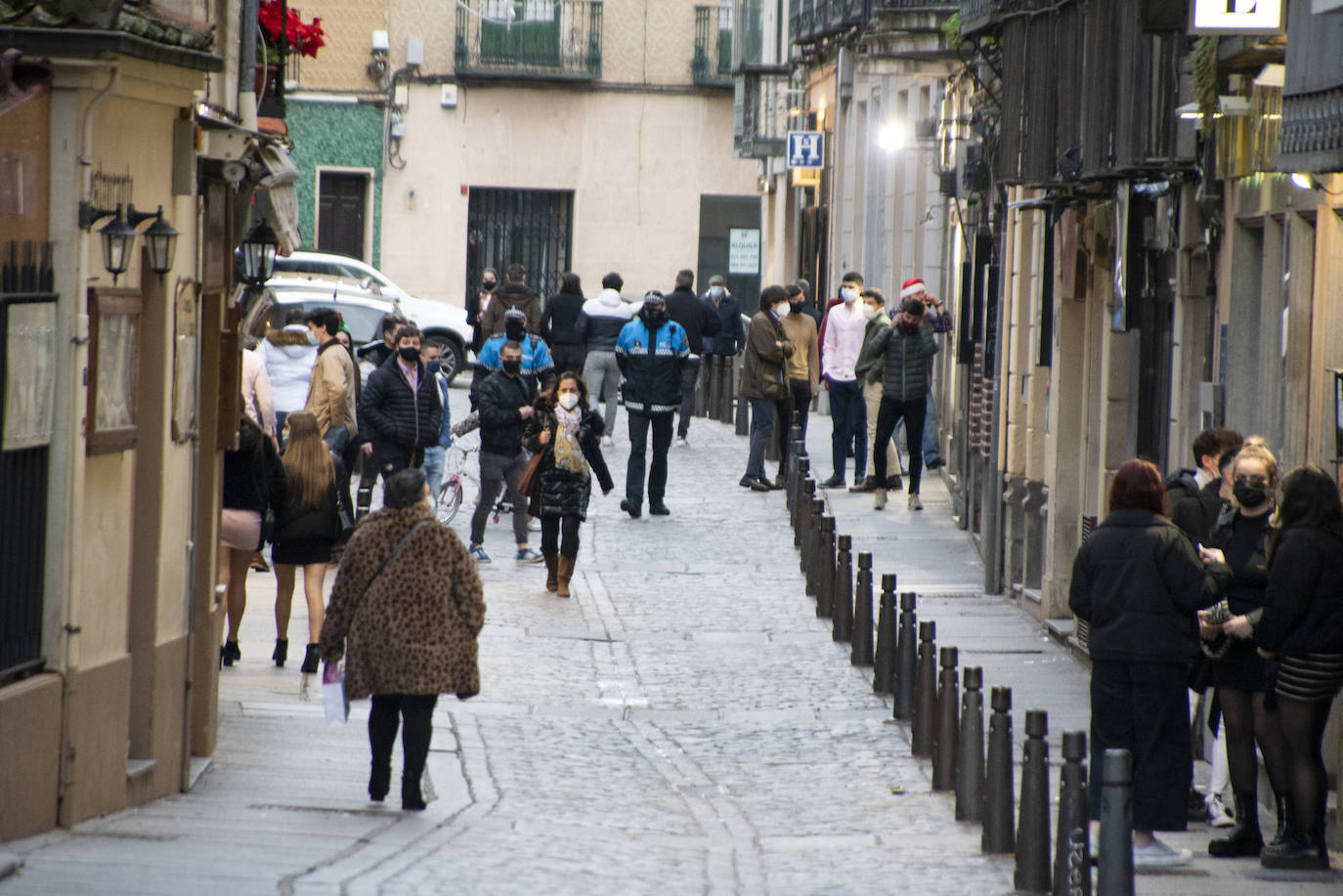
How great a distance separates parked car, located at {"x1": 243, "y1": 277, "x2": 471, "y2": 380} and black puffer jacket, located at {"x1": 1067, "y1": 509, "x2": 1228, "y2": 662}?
2250 cm

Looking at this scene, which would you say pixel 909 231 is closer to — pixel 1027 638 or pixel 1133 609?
pixel 1027 638

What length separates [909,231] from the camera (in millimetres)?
27516

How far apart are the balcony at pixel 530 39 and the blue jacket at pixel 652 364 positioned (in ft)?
73.7

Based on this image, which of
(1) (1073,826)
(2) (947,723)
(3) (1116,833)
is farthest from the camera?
(2) (947,723)

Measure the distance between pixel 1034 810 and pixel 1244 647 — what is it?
146 cm

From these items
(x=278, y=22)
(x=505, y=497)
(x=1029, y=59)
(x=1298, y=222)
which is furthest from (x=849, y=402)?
(x=1298, y=222)

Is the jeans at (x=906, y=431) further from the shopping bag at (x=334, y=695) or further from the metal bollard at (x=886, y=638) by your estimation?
the shopping bag at (x=334, y=695)

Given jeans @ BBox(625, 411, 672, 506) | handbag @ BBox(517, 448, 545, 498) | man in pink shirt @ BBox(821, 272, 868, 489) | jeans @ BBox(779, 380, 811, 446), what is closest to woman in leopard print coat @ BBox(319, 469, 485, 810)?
handbag @ BBox(517, 448, 545, 498)

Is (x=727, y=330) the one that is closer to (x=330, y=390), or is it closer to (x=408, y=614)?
(x=330, y=390)

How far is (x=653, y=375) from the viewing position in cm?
2011

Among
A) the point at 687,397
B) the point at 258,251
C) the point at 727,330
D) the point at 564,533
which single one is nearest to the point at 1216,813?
the point at 258,251

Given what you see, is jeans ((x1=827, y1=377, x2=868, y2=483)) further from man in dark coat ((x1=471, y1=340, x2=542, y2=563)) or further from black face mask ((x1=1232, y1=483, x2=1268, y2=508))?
black face mask ((x1=1232, y1=483, x2=1268, y2=508))

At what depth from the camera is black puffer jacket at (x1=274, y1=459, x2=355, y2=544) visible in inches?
515

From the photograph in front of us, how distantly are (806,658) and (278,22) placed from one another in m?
5.23
